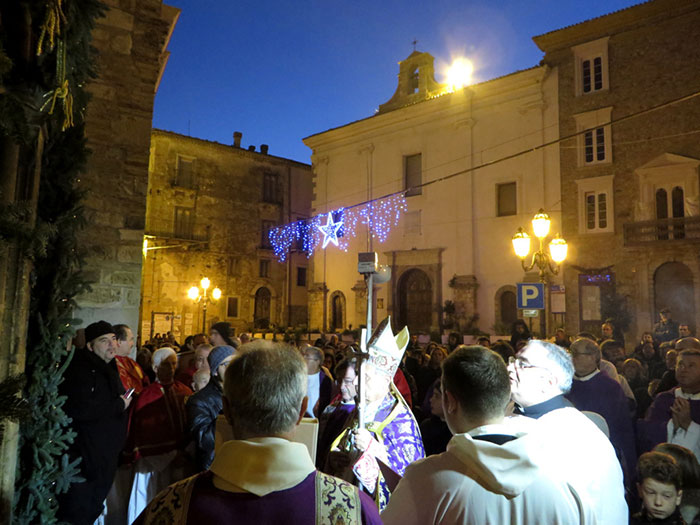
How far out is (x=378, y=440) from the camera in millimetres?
3326

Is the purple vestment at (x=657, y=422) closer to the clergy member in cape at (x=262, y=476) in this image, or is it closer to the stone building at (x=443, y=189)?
the clergy member in cape at (x=262, y=476)

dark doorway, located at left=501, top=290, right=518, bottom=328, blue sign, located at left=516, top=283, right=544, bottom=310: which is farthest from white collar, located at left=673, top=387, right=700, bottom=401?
dark doorway, located at left=501, top=290, right=518, bottom=328

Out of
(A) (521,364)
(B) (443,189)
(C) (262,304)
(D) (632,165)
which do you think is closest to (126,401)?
(A) (521,364)

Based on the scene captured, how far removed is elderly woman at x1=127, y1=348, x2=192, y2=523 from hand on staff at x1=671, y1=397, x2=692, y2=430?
403 centimetres

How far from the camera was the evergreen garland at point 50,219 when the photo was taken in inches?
116

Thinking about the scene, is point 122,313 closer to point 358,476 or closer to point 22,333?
point 22,333

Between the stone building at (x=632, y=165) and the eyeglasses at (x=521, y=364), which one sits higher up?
the stone building at (x=632, y=165)

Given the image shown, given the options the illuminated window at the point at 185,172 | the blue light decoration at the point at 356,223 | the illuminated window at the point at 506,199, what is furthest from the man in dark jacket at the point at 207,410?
the illuminated window at the point at 185,172

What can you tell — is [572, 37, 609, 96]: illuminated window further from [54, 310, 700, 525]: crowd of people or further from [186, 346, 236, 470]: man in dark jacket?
[186, 346, 236, 470]: man in dark jacket

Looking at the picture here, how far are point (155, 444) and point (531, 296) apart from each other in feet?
21.6

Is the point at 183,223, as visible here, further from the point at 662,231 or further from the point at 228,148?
the point at 662,231

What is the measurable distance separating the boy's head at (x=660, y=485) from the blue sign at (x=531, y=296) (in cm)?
578

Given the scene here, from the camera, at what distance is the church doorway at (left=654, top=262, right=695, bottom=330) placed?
17.8 metres

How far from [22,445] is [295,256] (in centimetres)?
2940
